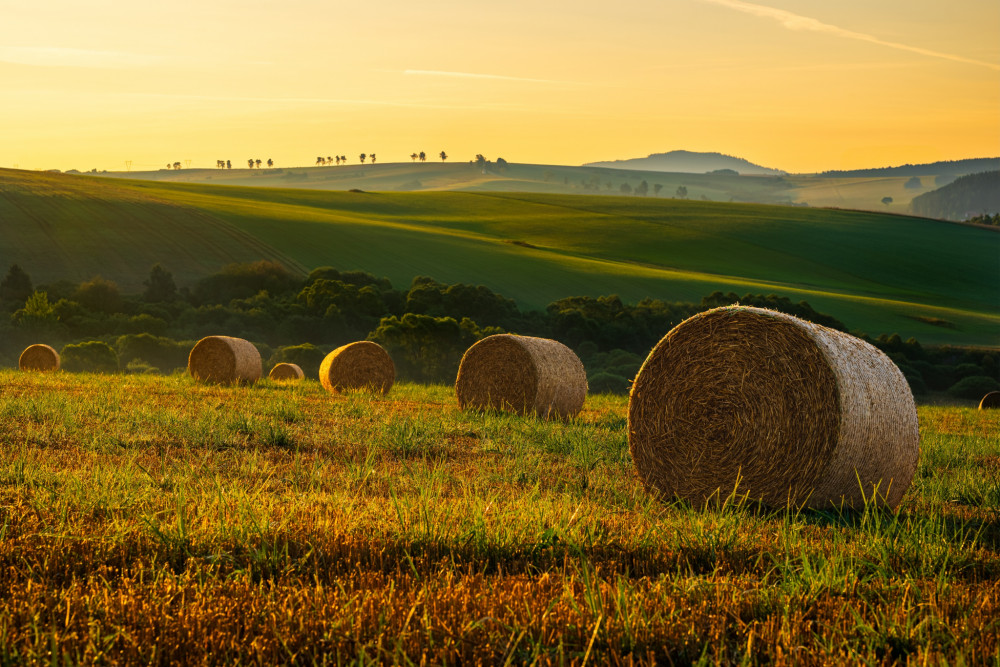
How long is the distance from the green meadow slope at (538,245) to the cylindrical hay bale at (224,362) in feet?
113

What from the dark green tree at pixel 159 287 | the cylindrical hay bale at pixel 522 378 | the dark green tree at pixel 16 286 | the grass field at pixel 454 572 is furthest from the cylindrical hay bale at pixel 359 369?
the dark green tree at pixel 16 286

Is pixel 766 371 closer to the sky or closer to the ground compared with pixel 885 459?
closer to the sky

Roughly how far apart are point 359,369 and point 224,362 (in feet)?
11.8

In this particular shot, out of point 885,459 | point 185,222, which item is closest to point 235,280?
point 185,222

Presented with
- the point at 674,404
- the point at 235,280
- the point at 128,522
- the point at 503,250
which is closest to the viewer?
the point at 128,522

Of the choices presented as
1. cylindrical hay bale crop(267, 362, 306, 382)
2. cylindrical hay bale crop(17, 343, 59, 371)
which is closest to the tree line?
cylindrical hay bale crop(17, 343, 59, 371)

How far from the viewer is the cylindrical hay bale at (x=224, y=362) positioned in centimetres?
2364

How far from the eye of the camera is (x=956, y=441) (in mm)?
14383

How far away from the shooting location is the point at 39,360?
29141 millimetres

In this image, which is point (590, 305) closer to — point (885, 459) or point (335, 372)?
point (335, 372)

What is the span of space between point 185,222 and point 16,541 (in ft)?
242

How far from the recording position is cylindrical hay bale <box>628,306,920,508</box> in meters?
8.65

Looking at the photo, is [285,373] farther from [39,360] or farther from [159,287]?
[159,287]

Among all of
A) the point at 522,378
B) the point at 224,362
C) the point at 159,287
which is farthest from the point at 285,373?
the point at 159,287
